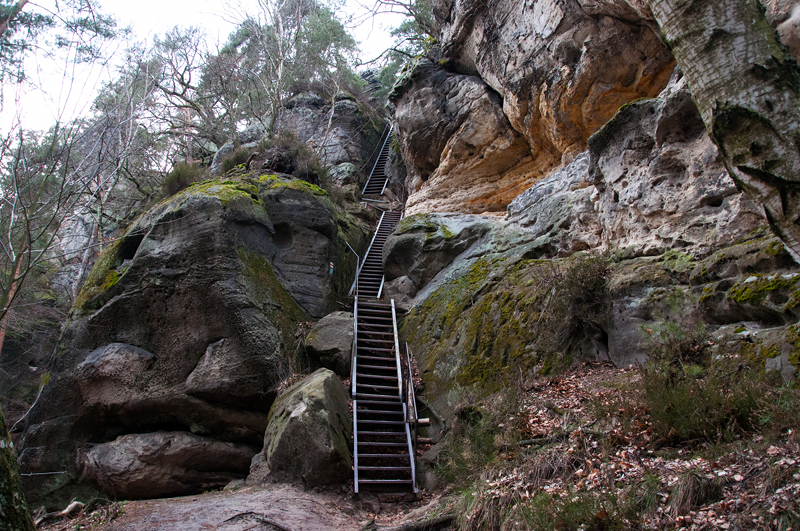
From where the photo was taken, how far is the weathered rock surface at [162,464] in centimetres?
811

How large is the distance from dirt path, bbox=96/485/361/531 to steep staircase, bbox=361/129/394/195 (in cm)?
1629

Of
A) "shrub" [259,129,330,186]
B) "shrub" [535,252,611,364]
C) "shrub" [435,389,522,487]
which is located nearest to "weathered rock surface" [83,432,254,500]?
"shrub" [435,389,522,487]

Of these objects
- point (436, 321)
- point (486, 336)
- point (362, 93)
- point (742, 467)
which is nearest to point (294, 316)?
point (436, 321)

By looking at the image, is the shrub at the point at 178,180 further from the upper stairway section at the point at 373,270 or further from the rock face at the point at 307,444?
the rock face at the point at 307,444

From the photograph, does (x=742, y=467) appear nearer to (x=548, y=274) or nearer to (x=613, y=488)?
(x=613, y=488)

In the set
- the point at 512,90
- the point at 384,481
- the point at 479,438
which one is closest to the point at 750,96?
the point at 479,438

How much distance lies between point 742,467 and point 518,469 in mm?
1905

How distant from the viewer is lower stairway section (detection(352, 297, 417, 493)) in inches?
275

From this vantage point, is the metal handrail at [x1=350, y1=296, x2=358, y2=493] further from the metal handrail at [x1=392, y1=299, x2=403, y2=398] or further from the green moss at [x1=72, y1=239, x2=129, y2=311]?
the green moss at [x1=72, y1=239, x2=129, y2=311]

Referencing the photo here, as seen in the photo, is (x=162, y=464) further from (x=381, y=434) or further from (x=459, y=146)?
(x=459, y=146)

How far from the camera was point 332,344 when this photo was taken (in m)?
9.54

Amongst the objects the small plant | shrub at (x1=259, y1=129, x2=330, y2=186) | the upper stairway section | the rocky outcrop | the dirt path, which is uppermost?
the rocky outcrop

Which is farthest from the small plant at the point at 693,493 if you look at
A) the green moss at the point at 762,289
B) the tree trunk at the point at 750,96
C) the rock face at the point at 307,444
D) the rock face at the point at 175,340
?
the rock face at the point at 175,340

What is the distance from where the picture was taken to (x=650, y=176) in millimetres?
7191
